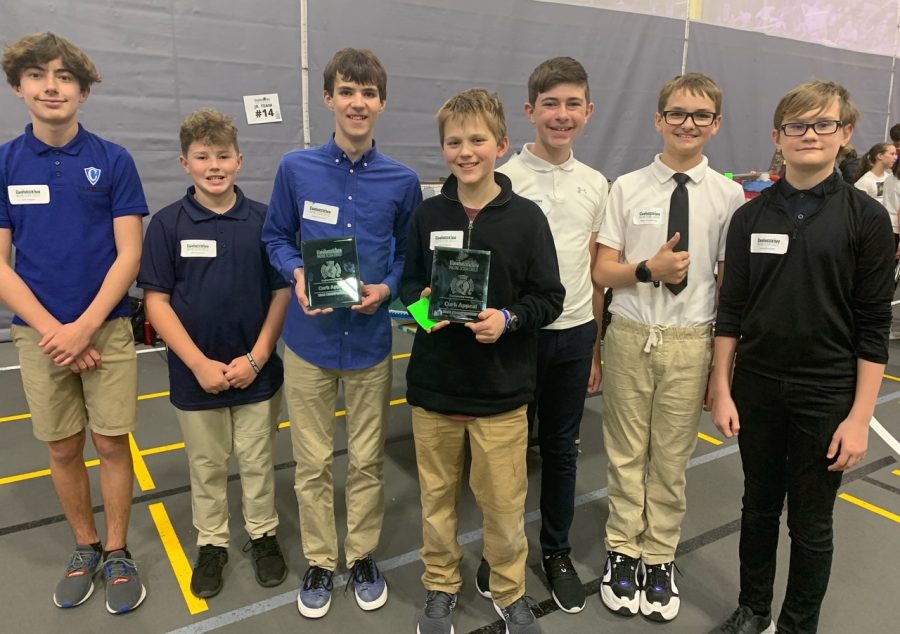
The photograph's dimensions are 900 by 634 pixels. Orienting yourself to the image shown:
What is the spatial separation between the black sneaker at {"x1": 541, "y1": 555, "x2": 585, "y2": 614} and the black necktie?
43.8 inches

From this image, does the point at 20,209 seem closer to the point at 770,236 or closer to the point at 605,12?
the point at 770,236

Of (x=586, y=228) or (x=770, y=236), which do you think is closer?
(x=770, y=236)

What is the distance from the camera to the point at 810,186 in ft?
5.92

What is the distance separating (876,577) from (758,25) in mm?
8659

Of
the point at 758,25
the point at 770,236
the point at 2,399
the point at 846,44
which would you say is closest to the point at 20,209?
the point at 770,236

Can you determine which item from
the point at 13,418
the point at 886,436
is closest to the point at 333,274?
the point at 13,418

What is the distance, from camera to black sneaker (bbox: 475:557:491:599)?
2.32 metres

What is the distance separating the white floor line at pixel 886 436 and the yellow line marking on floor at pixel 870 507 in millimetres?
666

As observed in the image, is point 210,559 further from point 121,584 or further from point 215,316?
point 215,316

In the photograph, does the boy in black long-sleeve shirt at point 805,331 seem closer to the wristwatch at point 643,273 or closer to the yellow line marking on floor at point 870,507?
the wristwatch at point 643,273

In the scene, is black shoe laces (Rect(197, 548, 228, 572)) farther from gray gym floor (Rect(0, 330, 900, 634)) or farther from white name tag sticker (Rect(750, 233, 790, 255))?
white name tag sticker (Rect(750, 233, 790, 255))

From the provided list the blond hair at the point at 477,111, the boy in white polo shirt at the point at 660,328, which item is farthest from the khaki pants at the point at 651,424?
the blond hair at the point at 477,111

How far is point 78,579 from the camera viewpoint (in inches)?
90.0

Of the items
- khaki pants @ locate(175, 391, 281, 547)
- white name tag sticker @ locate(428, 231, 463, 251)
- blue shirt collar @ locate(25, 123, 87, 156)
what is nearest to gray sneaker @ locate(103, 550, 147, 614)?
khaki pants @ locate(175, 391, 281, 547)
